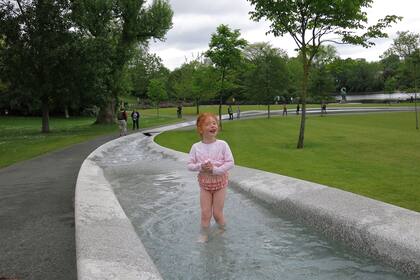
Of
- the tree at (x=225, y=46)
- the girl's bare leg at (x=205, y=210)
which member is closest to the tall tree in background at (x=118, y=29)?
the tree at (x=225, y=46)

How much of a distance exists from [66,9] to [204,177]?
3329cm

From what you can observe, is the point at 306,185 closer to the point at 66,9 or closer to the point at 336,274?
the point at 336,274

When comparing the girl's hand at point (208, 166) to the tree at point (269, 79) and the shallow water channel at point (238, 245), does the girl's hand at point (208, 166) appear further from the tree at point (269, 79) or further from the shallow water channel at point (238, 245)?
the tree at point (269, 79)

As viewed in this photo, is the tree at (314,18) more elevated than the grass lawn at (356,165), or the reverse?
the tree at (314,18)

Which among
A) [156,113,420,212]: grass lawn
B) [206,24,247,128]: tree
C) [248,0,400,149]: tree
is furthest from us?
[206,24,247,128]: tree

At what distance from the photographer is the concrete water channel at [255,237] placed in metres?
4.97

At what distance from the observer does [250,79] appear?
54531mm

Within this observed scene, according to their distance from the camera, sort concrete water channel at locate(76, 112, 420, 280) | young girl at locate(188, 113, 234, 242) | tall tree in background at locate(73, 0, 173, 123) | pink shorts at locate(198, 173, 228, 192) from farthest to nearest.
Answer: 1. tall tree in background at locate(73, 0, 173, 123)
2. pink shorts at locate(198, 173, 228, 192)
3. young girl at locate(188, 113, 234, 242)
4. concrete water channel at locate(76, 112, 420, 280)

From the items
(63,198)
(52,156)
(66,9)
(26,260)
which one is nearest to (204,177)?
(26,260)

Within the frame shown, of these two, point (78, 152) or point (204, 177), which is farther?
point (78, 152)

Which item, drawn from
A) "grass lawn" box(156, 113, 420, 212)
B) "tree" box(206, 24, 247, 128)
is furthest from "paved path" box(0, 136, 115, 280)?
"tree" box(206, 24, 247, 128)

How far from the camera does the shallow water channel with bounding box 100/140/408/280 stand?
5.11m

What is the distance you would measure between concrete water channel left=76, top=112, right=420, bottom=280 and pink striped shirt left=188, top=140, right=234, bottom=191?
0.85 m

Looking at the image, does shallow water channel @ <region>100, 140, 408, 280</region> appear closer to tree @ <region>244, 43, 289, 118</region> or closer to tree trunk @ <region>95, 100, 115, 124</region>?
tree trunk @ <region>95, 100, 115, 124</region>
